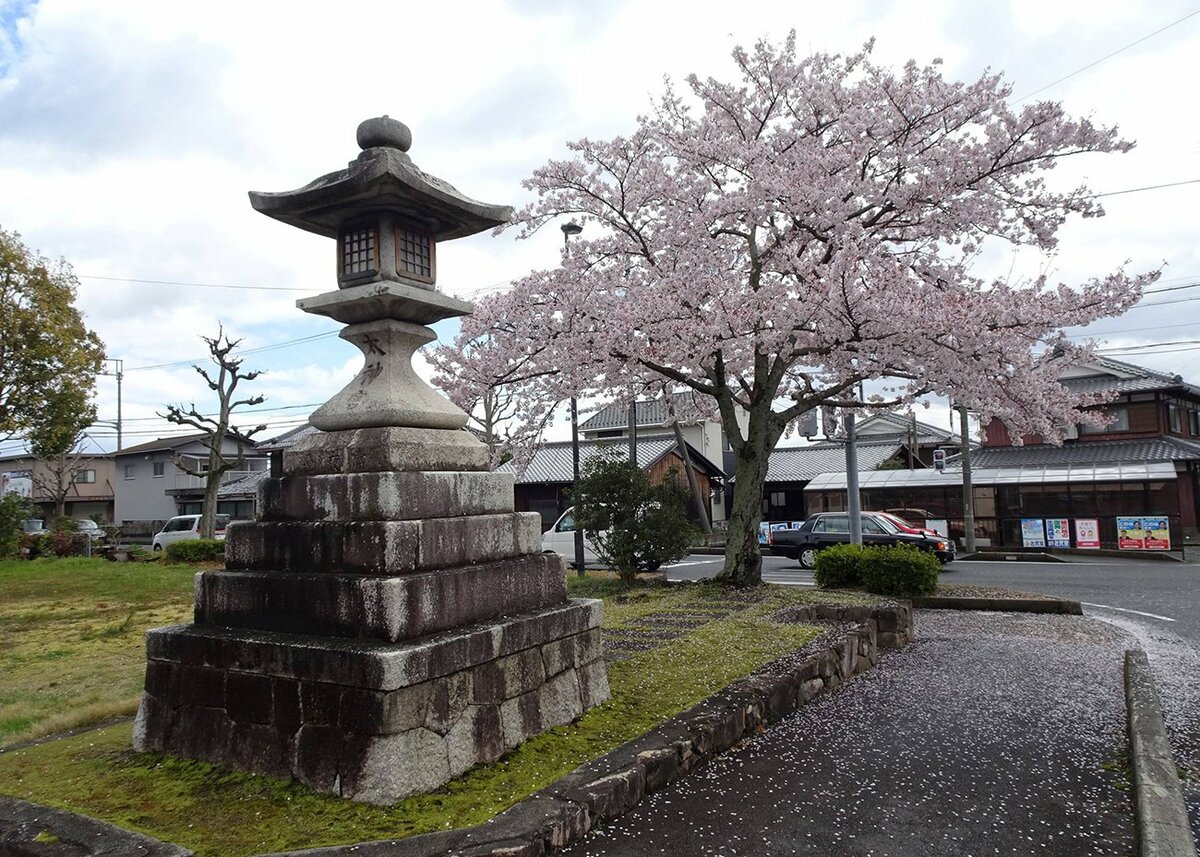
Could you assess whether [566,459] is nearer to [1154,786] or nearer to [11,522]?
[11,522]

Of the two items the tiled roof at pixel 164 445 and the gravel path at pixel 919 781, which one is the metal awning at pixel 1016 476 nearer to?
the gravel path at pixel 919 781

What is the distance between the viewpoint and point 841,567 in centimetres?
1266

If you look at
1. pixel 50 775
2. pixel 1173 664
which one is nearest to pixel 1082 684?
pixel 1173 664

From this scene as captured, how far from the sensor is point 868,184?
37.3 feet

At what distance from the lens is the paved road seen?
6.14 metres

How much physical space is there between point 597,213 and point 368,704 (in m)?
10.5

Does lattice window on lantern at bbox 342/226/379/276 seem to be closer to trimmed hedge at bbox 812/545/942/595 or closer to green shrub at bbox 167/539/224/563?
trimmed hedge at bbox 812/545/942/595

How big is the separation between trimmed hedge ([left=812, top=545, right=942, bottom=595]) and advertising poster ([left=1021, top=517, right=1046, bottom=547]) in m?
15.4

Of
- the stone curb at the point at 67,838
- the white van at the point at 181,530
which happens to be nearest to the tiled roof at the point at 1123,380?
the stone curb at the point at 67,838

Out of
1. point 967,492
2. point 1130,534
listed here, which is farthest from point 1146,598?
Result: point 1130,534

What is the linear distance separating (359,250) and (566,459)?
29.2 meters

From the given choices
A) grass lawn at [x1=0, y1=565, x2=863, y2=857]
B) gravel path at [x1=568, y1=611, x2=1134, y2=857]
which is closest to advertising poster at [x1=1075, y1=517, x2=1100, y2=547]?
gravel path at [x1=568, y1=611, x2=1134, y2=857]

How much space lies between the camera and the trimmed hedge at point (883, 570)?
12227mm

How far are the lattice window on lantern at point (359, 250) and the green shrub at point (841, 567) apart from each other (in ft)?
33.0
